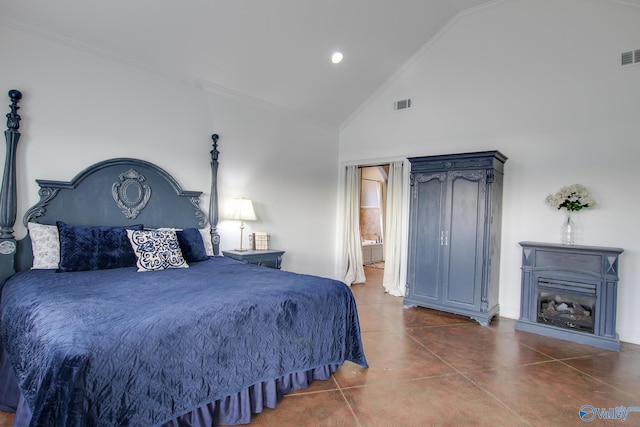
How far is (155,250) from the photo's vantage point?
2953mm

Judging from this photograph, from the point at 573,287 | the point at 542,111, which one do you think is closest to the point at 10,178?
the point at 573,287

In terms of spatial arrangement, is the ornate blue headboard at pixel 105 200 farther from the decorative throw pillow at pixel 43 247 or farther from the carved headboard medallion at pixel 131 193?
the decorative throw pillow at pixel 43 247

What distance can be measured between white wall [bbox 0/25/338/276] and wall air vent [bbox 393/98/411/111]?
1134 millimetres

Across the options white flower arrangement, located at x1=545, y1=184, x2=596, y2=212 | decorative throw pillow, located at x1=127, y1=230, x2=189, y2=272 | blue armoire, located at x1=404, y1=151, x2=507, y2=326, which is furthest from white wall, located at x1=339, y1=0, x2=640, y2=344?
decorative throw pillow, located at x1=127, y1=230, x2=189, y2=272

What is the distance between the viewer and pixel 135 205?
343 centimetres

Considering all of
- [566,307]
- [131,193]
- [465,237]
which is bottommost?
[566,307]

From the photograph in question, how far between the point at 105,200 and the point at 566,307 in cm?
479

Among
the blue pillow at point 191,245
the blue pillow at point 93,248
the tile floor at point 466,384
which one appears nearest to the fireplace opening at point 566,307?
the tile floor at point 466,384

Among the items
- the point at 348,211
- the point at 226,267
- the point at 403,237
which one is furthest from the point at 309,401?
the point at 348,211

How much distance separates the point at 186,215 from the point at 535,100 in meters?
4.34

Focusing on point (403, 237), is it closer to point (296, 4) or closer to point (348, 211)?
point (348, 211)

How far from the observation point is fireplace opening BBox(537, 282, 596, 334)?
341 cm

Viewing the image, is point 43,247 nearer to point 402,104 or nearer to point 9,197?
point 9,197
